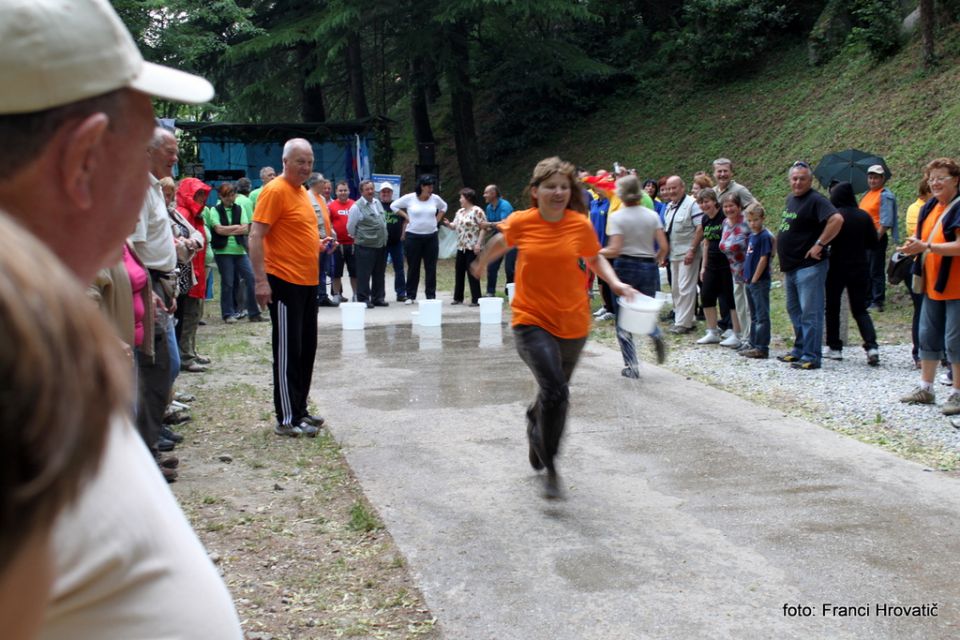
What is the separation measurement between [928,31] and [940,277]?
13608 mm

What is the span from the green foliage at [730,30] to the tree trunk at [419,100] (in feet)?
23.5

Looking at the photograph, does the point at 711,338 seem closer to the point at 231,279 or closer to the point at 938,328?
the point at 938,328

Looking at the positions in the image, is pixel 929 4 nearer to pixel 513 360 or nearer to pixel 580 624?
pixel 513 360

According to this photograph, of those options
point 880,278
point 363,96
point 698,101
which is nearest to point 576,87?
point 698,101

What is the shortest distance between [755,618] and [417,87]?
81.9 ft

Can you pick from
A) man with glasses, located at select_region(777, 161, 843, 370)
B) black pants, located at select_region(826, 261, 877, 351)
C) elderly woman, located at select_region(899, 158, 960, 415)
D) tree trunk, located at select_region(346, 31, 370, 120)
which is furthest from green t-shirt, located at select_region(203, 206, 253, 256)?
tree trunk, located at select_region(346, 31, 370, 120)

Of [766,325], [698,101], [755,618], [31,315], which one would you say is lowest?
[755,618]

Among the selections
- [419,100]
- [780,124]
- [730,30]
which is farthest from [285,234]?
[419,100]

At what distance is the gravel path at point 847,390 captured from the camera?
696 cm

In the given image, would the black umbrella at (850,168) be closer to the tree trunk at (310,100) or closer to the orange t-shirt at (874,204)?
the orange t-shirt at (874,204)

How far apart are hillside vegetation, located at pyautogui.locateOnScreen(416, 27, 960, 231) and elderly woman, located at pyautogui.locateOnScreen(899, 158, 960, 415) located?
29.9 ft

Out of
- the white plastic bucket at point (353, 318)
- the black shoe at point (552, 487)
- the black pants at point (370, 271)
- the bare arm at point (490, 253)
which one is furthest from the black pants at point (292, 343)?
the black pants at point (370, 271)

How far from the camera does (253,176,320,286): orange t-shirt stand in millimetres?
6648

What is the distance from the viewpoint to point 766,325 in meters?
10.1
